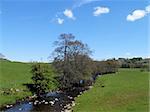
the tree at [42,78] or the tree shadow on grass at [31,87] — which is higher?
the tree at [42,78]

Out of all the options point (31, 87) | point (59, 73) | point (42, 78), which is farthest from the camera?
point (59, 73)

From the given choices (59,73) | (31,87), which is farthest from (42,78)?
(59,73)

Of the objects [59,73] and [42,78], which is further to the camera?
[59,73]

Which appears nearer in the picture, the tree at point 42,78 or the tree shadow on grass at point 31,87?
the tree at point 42,78

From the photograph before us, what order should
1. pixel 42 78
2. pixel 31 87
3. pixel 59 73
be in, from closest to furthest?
1. pixel 42 78
2. pixel 31 87
3. pixel 59 73

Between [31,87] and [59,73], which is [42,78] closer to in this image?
[31,87]

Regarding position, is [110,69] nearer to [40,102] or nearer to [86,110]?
[40,102]

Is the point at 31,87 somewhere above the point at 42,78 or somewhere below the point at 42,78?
below

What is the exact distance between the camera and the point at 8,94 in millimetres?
46000

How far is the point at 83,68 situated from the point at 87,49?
17.4 ft

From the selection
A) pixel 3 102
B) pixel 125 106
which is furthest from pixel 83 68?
pixel 125 106

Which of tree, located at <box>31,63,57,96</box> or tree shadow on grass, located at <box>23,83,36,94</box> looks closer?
tree, located at <box>31,63,57,96</box>

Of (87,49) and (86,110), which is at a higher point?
(87,49)

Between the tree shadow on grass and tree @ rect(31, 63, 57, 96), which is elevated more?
tree @ rect(31, 63, 57, 96)
